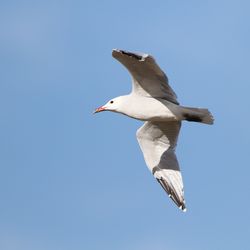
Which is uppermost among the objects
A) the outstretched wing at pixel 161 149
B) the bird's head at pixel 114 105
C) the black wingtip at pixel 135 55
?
the black wingtip at pixel 135 55

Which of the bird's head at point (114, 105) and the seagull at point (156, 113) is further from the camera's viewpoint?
the bird's head at point (114, 105)

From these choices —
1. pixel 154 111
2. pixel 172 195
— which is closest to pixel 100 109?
pixel 154 111

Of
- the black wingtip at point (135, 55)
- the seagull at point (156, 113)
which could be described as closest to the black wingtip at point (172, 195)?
the seagull at point (156, 113)

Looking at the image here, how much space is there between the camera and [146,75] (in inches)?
693

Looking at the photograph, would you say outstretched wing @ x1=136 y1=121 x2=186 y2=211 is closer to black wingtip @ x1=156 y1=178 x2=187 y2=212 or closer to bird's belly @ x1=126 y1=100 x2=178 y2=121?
black wingtip @ x1=156 y1=178 x2=187 y2=212

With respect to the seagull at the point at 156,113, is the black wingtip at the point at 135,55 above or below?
above

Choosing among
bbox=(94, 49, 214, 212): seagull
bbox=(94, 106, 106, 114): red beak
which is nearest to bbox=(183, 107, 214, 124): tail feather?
bbox=(94, 49, 214, 212): seagull

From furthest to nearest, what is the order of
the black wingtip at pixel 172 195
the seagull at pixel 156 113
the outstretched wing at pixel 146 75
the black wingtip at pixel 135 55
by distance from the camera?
the black wingtip at pixel 172 195
the seagull at pixel 156 113
the outstretched wing at pixel 146 75
the black wingtip at pixel 135 55

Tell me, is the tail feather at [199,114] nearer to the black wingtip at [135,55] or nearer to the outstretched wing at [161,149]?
the outstretched wing at [161,149]

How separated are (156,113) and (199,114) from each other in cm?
86

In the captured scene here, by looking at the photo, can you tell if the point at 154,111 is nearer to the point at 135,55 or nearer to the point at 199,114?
the point at 199,114

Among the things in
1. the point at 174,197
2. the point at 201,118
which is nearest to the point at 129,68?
the point at 201,118

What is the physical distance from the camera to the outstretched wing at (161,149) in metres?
18.8

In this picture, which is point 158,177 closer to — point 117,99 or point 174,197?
point 174,197
